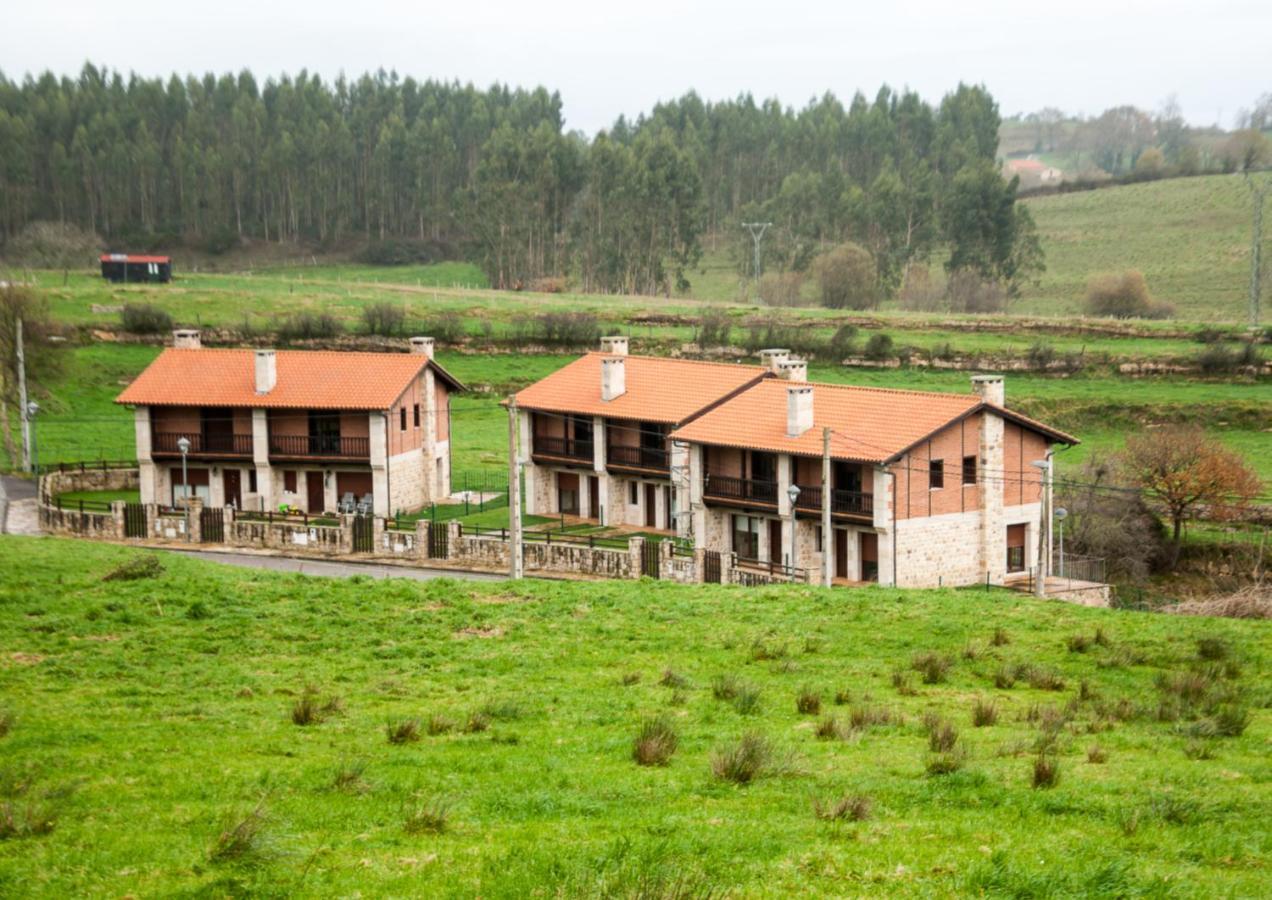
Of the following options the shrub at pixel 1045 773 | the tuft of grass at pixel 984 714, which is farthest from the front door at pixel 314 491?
the shrub at pixel 1045 773

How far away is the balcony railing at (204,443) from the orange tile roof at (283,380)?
1.33 m

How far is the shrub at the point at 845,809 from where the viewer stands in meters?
14.6

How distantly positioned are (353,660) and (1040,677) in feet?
34.8

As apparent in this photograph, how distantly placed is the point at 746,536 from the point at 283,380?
19.5 meters

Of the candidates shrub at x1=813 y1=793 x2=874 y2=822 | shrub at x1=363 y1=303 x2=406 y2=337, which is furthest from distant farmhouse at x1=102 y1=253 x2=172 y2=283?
shrub at x1=813 y1=793 x2=874 y2=822

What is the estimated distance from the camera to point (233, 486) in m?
56.6

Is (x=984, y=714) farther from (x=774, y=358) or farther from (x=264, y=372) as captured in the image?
(x=264, y=372)

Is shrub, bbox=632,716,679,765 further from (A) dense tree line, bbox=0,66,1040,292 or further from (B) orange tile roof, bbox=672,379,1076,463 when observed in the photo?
(A) dense tree line, bbox=0,66,1040,292

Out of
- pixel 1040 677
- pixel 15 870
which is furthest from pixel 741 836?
pixel 1040 677

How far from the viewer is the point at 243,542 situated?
49.3 metres

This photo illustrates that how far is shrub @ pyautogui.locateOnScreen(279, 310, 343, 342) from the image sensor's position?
8994 centimetres

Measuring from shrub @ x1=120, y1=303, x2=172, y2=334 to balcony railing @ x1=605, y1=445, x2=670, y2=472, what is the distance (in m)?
45.7

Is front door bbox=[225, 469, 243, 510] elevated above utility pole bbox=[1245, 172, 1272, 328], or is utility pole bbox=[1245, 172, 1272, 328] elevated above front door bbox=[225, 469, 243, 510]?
utility pole bbox=[1245, 172, 1272, 328]

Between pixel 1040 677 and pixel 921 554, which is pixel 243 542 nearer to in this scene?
pixel 921 554
